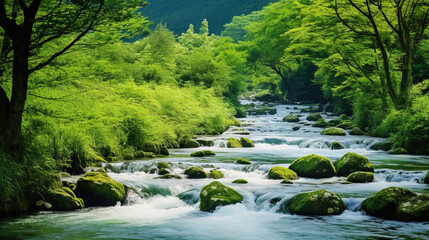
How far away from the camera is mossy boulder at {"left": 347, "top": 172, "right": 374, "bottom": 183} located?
1100cm

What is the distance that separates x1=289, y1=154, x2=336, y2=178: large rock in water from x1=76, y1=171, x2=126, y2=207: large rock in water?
5.31 m

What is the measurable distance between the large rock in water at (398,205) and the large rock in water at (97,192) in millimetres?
5176

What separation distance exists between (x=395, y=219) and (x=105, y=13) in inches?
255

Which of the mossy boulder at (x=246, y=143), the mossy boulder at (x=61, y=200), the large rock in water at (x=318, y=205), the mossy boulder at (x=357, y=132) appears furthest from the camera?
the mossy boulder at (x=357, y=132)

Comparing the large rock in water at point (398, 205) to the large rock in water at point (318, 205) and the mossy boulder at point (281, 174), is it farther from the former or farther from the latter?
the mossy boulder at point (281, 174)

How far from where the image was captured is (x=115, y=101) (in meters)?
15.1

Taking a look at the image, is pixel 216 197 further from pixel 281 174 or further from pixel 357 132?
pixel 357 132

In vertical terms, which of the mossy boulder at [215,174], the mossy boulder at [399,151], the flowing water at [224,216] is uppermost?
the mossy boulder at [399,151]

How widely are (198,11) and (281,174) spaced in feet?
372

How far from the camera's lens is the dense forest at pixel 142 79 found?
7605mm

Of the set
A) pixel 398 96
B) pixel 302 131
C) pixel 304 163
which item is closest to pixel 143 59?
pixel 302 131

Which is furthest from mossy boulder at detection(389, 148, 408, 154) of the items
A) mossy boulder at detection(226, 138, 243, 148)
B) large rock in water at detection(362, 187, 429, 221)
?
large rock in water at detection(362, 187, 429, 221)

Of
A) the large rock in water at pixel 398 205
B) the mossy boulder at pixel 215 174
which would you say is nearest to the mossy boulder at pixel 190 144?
the mossy boulder at pixel 215 174

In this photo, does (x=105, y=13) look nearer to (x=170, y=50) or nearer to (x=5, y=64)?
(x=5, y=64)
